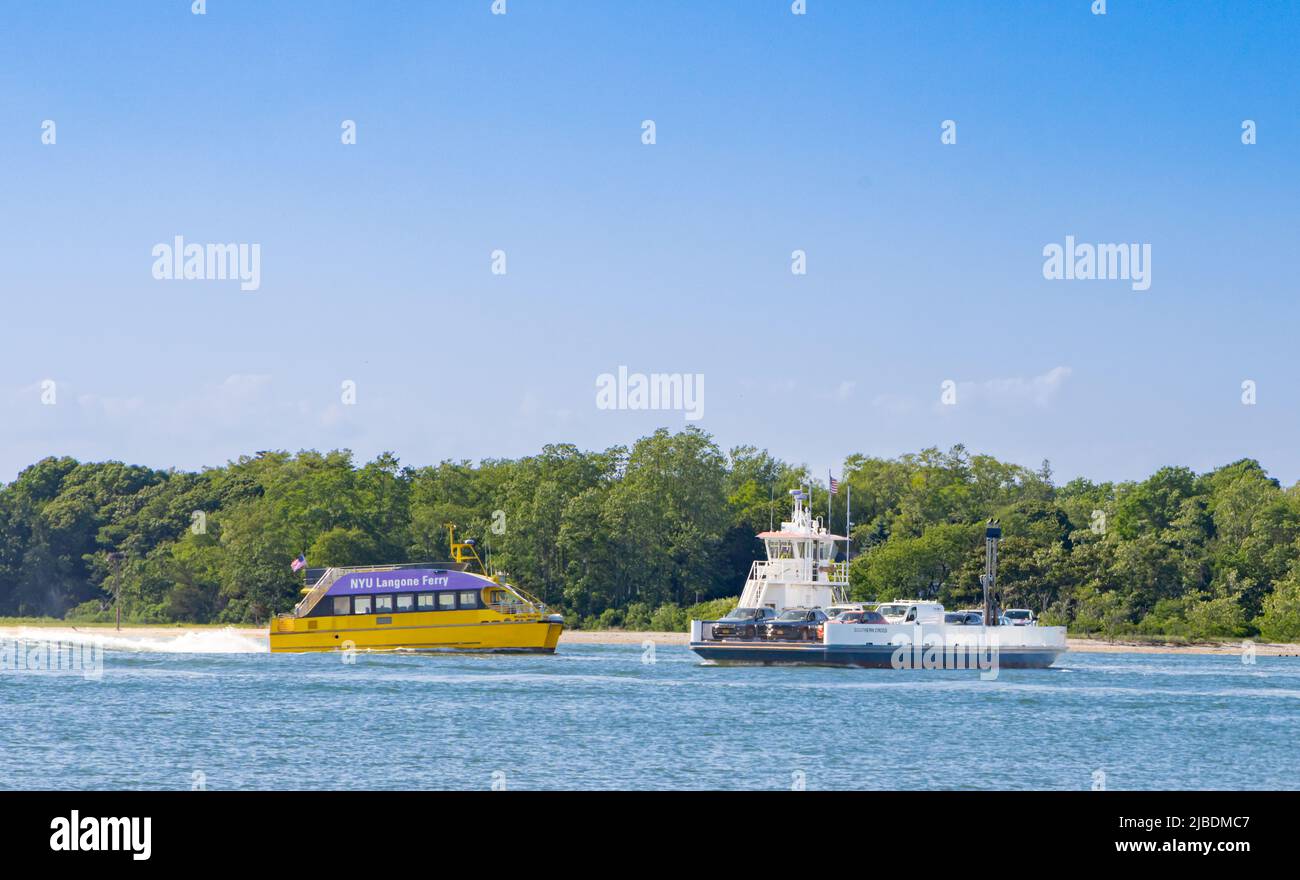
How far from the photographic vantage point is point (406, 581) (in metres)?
77.1

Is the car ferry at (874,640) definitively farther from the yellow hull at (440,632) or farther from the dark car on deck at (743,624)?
the yellow hull at (440,632)

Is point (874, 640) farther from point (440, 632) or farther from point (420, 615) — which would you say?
point (420, 615)

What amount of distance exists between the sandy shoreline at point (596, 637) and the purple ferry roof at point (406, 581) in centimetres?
3120

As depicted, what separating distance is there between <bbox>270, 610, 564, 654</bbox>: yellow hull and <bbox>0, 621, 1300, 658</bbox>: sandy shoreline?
3056 cm

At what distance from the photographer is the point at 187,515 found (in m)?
149

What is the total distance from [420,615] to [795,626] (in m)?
18.6

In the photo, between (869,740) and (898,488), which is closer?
(869,740)

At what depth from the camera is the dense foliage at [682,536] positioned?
364 ft
